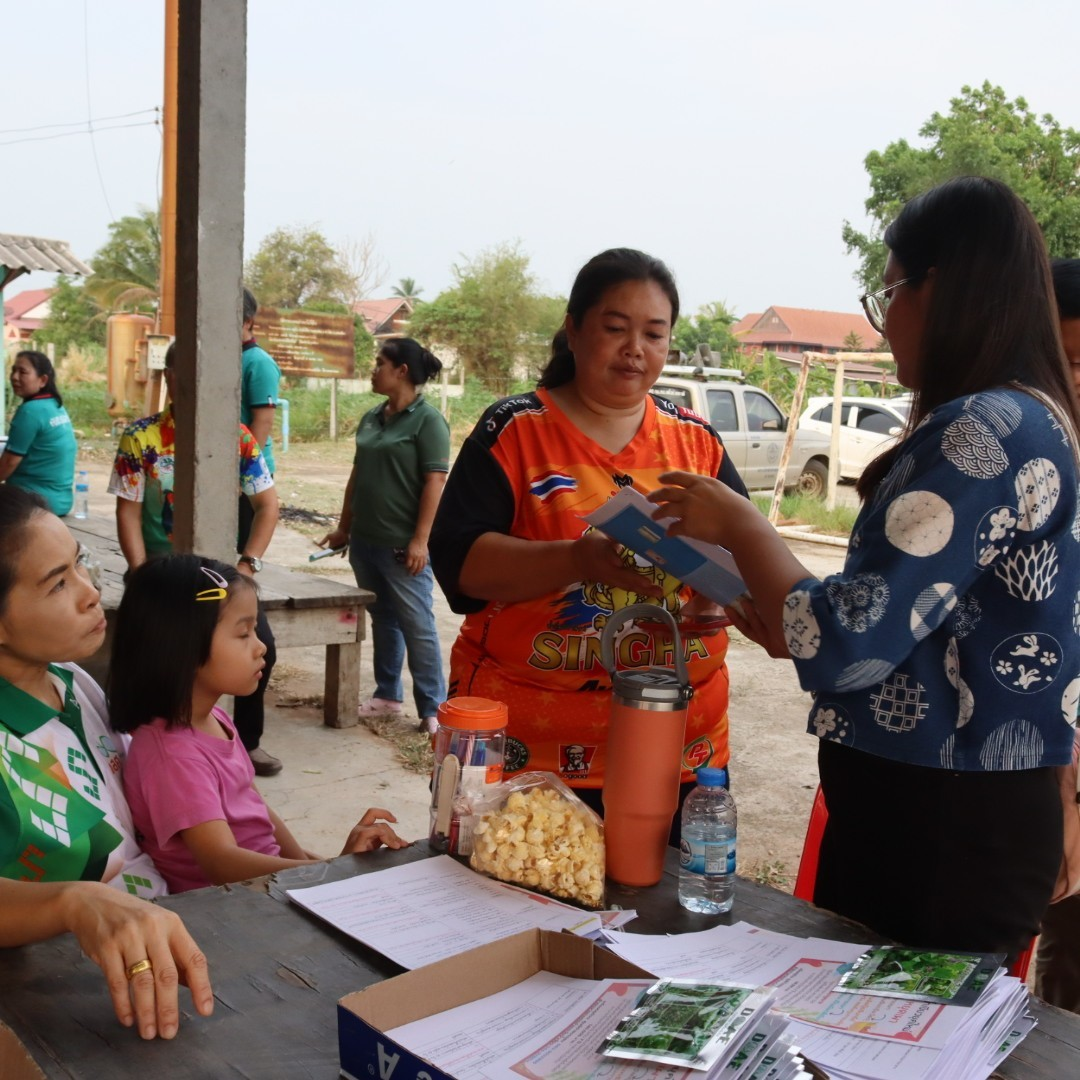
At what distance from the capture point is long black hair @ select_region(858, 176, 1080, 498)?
135 cm

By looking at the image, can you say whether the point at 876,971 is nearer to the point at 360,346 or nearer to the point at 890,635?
the point at 890,635

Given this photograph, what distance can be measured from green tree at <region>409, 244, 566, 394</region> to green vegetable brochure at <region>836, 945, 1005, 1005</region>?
853 inches

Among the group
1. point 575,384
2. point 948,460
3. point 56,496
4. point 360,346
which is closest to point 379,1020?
point 948,460

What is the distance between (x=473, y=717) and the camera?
1.54 meters

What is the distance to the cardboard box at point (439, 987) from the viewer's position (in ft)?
3.29

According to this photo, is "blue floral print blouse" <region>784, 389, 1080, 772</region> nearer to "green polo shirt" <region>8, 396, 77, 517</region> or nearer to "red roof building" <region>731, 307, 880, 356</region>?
"green polo shirt" <region>8, 396, 77, 517</region>

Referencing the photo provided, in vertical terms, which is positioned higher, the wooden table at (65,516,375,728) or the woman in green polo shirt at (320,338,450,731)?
the woman in green polo shirt at (320,338,450,731)

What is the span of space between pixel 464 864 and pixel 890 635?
715 millimetres

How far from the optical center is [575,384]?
217 centimetres

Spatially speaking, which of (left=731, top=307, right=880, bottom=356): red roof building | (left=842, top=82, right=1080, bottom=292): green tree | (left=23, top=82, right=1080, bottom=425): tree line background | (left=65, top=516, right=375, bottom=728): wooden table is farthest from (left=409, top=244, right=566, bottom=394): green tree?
(left=731, top=307, right=880, bottom=356): red roof building

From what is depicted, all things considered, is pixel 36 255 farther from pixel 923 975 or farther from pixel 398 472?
pixel 923 975

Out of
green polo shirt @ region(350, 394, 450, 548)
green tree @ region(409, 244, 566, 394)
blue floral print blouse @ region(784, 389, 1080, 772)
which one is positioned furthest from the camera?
green tree @ region(409, 244, 566, 394)

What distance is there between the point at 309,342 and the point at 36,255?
12.5 ft

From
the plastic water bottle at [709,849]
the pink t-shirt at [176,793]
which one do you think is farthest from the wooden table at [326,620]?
the plastic water bottle at [709,849]
